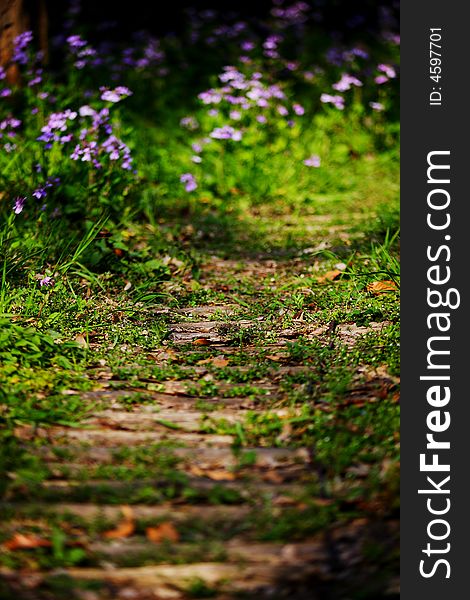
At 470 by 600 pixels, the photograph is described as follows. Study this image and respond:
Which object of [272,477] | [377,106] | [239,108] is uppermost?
[272,477]

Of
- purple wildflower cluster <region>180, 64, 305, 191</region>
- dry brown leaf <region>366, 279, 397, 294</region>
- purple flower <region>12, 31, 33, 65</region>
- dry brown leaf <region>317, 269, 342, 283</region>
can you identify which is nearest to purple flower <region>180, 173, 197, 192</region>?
purple wildflower cluster <region>180, 64, 305, 191</region>

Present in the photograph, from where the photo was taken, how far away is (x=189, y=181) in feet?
19.0

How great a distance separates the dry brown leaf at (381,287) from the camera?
3.99 meters

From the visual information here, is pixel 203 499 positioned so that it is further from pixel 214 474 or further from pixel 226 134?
pixel 226 134

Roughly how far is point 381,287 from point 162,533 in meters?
2.12

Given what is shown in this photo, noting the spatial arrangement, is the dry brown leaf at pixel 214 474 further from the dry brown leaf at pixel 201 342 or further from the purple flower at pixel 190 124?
the purple flower at pixel 190 124

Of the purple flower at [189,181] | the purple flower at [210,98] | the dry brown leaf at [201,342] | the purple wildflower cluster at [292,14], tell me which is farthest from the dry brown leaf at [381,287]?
the purple wildflower cluster at [292,14]

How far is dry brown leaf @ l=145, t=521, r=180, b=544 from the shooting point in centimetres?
231

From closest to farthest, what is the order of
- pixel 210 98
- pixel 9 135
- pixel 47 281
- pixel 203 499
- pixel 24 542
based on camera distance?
pixel 24 542 → pixel 203 499 → pixel 47 281 → pixel 9 135 → pixel 210 98

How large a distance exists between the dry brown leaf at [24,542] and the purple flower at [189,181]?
359 cm

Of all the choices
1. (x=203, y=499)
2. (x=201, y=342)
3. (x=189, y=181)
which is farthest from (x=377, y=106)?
(x=203, y=499)

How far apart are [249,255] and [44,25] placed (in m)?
3.03

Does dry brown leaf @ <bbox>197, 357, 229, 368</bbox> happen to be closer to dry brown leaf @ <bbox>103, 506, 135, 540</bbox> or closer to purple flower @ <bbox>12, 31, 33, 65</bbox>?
dry brown leaf @ <bbox>103, 506, 135, 540</bbox>

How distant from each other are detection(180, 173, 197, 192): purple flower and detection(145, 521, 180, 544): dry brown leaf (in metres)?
3.53
